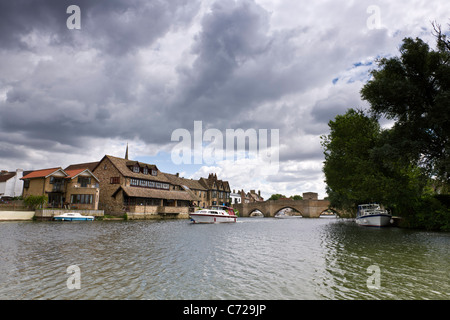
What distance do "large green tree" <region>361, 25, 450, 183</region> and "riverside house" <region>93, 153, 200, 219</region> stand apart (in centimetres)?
4607

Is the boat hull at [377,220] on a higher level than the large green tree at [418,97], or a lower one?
lower

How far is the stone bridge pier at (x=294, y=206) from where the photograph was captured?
101750 mm

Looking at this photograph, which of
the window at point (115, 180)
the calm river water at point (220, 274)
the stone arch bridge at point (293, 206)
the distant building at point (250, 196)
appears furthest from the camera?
the distant building at point (250, 196)

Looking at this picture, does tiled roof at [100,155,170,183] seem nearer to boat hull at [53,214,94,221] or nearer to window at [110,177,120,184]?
window at [110,177,120,184]

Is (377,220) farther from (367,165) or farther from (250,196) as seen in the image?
(250,196)

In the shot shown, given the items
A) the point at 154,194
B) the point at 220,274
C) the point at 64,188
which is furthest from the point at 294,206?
the point at 220,274

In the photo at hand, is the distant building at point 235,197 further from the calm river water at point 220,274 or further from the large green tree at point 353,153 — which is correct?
the calm river water at point 220,274

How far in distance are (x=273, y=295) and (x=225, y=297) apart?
151 cm

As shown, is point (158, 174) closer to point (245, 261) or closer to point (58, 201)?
point (58, 201)

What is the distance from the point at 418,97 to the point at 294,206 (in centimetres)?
8346

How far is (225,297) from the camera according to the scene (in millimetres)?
8820

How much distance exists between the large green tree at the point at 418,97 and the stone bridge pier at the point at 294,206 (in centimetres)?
7435

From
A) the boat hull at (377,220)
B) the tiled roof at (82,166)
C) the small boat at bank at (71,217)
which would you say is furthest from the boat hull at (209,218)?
the tiled roof at (82,166)
